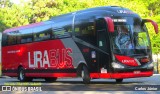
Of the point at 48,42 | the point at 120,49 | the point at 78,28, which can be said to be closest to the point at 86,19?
the point at 78,28

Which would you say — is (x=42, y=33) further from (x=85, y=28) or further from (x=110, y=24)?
(x=110, y=24)

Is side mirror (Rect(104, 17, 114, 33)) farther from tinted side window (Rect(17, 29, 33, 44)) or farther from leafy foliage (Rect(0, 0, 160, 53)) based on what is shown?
leafy foliage (Rect(0, 0, 160, 53))

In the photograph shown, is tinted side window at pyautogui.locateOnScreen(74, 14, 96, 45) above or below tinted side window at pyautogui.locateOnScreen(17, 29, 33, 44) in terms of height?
above

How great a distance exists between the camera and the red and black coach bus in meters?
18.7

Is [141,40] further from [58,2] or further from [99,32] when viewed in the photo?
[58,2]

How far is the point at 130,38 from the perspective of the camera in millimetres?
19125

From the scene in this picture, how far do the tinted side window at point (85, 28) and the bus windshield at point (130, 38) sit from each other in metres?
1.19

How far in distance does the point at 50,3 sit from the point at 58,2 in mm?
1253

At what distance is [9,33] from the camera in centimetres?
2845

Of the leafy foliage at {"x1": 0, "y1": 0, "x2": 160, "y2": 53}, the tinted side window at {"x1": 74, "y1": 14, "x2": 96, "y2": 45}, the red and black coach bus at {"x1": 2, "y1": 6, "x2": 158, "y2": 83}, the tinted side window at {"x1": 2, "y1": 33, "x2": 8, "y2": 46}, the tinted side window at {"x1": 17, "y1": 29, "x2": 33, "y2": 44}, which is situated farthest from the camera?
the leafy foliage at {"x1": 0, "y1": 0, "x2": 160, "y2": 53}

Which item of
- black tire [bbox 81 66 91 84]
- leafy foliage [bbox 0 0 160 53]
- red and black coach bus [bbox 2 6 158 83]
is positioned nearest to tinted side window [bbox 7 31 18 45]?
red and black coach bus [bbox 2 6 158 83]

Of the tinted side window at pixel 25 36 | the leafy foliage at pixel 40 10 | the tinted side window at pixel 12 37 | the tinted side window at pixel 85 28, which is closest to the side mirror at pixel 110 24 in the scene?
the tinted side window at pixel 85 28

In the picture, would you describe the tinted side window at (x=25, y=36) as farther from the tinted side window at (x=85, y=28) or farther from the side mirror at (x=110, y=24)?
the side mirror at (x=110, y=24)

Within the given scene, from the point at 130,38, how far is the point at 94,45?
5.43 feet
